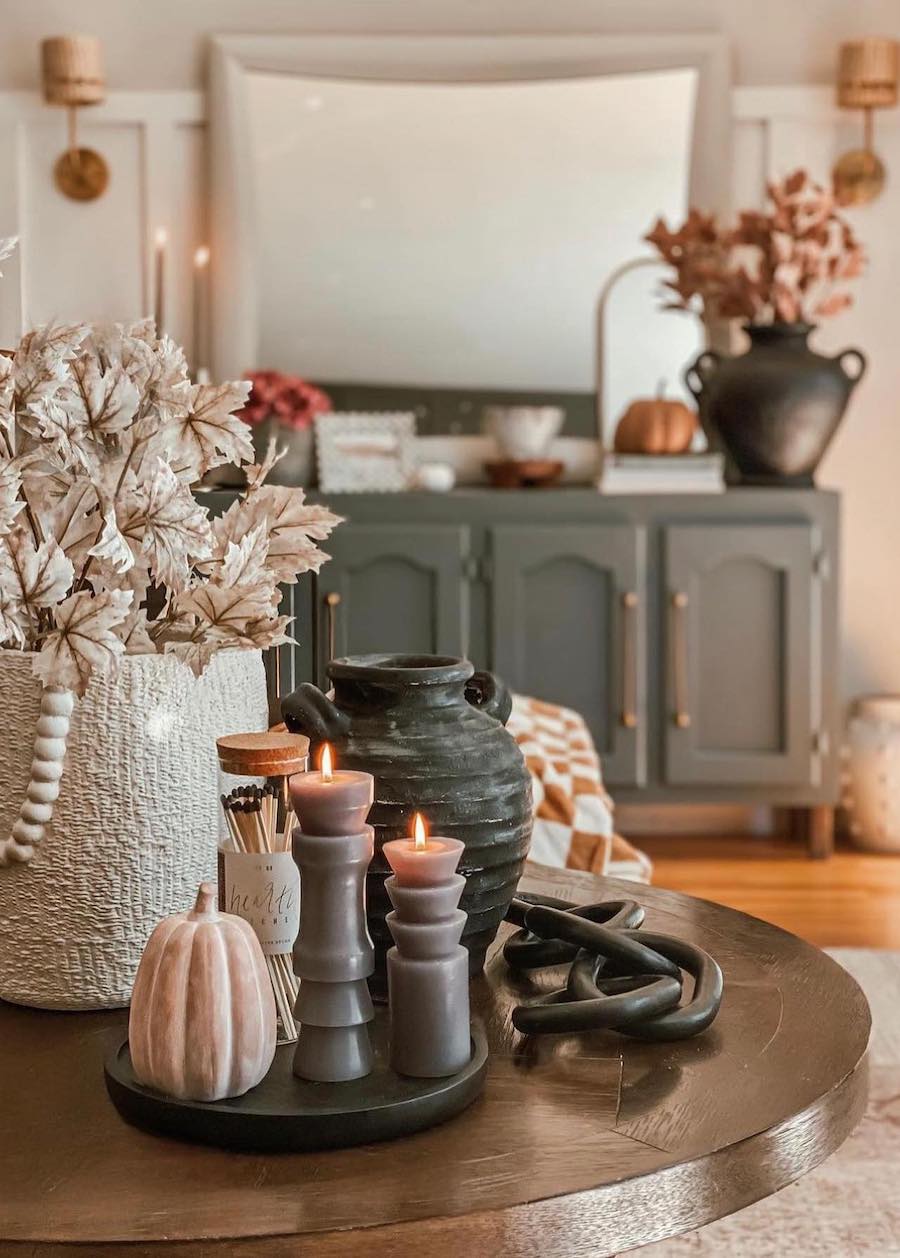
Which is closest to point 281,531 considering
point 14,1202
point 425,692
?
point 425,692

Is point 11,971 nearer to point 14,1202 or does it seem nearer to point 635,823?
point 14,1202

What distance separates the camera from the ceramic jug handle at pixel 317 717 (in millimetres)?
1124

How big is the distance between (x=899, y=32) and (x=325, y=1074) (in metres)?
3.92

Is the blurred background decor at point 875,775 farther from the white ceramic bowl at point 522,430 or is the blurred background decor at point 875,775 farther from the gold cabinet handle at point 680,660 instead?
the white ceramic bowl at point 522,430

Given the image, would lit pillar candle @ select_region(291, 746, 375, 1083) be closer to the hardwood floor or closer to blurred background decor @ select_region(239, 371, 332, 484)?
the hardwood floor

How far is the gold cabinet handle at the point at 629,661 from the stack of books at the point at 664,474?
11.4 inches

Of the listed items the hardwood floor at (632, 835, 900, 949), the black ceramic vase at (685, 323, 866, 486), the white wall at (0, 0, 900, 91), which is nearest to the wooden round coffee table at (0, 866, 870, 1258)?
the hardwood floor at (632, 835, 900, 949)

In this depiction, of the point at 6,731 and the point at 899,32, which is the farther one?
the point at 899,32

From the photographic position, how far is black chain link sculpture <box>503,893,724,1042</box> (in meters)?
1.04

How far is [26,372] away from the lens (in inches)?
41.6

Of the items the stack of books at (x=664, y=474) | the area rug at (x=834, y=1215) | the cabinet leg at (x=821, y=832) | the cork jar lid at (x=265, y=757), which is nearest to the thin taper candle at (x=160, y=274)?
the stack of books at (x=664, y=474)

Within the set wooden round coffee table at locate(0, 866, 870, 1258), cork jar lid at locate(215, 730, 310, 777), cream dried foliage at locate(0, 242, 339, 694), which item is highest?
cream dried foliage at locate(0, 242, 339, 694)

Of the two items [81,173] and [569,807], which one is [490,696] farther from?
[81,173]

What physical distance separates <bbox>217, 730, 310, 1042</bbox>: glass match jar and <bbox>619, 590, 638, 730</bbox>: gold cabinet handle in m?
2.84
